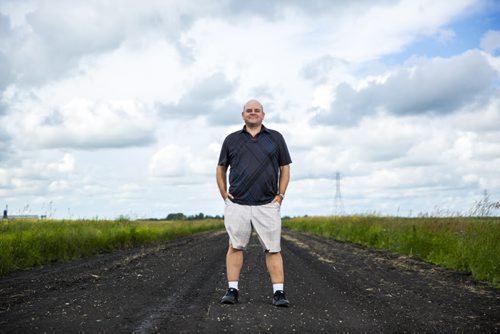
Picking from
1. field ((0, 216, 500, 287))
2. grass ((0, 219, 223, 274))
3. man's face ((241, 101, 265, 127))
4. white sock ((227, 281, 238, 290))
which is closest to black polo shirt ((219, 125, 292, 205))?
man's face ((241, 101, 265, 127))

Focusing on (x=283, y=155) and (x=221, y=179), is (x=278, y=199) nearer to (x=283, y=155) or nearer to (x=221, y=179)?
(x=283, y=155)

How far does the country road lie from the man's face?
6.69 feet

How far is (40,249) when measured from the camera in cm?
1187

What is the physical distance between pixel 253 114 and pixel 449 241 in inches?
289

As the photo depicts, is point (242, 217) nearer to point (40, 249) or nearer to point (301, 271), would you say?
point (301, 271)

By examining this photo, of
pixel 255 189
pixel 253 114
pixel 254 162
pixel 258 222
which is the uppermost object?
pixel 253 114

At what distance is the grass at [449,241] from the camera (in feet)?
29.2

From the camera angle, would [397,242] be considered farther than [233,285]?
Yes

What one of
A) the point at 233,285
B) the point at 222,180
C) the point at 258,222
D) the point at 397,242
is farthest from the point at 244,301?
the point at 397,242

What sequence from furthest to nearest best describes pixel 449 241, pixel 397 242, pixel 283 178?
1. pixel 397 242
2. pixel 449 241
3. pixel 283 178

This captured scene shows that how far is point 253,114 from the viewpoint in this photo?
5.76 meters

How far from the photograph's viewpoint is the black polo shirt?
18.5 feet

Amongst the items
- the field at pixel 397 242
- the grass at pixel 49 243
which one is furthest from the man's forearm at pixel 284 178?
the grass at pixel 49 243

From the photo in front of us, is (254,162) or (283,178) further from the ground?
(254,162)
